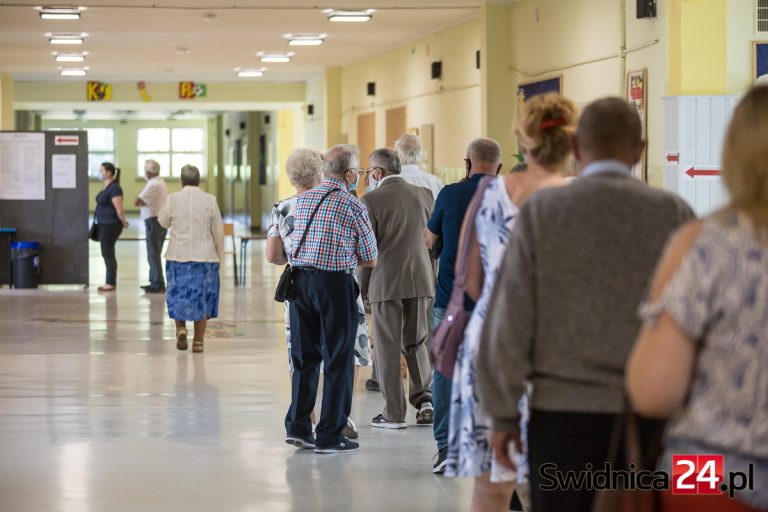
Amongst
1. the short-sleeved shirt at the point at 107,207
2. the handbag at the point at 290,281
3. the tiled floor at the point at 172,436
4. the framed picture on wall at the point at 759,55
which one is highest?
the framed picture on wall at the point at 759,55

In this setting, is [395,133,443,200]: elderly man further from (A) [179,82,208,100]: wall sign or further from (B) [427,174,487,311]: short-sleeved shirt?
(A) [179,82,208,100]: wall sign

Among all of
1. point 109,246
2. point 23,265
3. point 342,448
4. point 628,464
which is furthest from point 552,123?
point 23,265

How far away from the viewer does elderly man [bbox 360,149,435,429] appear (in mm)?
→ 6543

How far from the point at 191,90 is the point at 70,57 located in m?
5.78

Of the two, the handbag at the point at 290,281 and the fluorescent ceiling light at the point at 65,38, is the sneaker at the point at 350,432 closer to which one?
the handbag at the point at 290,281

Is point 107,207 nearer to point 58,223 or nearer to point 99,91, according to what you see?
point 58,223

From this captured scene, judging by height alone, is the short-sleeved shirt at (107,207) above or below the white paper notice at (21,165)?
below

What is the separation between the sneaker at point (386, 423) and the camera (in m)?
6.66

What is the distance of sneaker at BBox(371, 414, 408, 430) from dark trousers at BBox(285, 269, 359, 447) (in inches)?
26.7

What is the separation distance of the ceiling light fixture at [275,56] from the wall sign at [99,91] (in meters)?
6.10

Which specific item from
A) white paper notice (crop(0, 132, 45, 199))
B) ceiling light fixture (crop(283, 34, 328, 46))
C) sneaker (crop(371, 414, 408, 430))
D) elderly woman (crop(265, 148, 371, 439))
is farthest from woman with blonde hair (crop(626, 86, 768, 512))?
ceiling light fixture (crop(283, 34, 328, 46))

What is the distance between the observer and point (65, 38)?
55.4 feet

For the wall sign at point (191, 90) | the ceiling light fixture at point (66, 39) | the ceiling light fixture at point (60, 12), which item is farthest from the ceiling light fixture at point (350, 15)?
the wall sign at point (191, 90)

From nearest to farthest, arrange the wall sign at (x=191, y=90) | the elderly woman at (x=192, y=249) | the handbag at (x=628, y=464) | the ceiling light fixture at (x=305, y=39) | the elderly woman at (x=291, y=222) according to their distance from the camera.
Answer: the handbag at (x=628, y=464) < the elderly woman at (x=291, y=222) < the elderly woman at (x=192, y=249) < the ceiling light fixture at (x=305, y=39) < the wall sign at (x=191, y=90)
